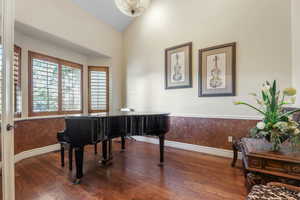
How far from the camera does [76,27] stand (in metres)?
3.54

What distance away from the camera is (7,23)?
1.38 metres

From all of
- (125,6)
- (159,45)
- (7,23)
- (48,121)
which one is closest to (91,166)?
(48,121)

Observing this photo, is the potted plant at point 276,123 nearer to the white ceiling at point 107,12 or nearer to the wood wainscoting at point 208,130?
the wood wainscoting at point 208,130

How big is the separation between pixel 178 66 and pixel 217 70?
0.92 m

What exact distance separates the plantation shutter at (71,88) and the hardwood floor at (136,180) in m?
1.42

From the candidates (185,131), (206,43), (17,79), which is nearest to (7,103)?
(17,79)

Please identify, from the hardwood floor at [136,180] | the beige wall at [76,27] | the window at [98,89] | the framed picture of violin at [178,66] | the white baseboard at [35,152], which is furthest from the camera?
the window at [98,89]

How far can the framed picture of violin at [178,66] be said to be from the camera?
3.47 m

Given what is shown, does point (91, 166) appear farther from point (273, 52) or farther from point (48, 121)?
point (273, 52)

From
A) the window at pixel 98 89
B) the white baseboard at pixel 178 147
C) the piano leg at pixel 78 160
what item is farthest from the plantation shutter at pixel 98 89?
the piano leg at pixel 78 160

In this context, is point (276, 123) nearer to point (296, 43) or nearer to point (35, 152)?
point (296, 43)

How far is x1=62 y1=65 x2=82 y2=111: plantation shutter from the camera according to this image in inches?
152

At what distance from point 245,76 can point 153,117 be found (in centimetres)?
194

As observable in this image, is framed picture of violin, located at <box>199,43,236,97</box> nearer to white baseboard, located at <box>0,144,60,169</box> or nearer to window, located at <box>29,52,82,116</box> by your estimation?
window, located at <box>29,52,82,116</box>
